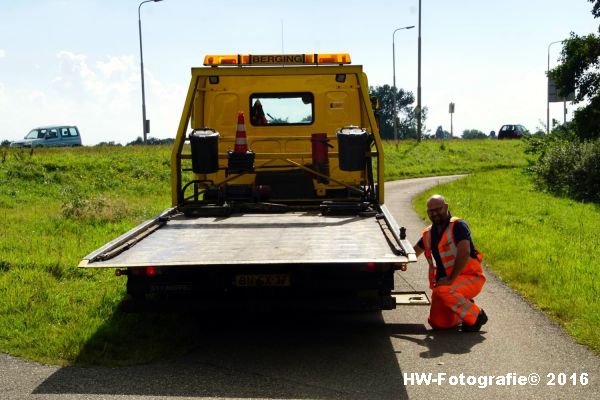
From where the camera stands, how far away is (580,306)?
24.4 ft

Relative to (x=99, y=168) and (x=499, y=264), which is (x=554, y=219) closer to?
(x=499, y=264)

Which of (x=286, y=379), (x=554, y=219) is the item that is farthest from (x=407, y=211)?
(x=286, y=379)

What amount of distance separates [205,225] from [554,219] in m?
10.1

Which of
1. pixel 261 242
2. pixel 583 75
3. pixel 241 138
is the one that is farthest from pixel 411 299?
pixel 583 75

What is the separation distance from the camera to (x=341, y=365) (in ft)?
18.9

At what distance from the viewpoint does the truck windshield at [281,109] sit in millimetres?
9570

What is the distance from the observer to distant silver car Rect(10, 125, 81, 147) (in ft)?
138

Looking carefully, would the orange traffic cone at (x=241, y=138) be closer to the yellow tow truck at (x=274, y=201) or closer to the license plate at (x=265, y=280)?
the yellow tow truck at (x=274, y=201)

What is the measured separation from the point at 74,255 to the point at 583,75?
1967 cm

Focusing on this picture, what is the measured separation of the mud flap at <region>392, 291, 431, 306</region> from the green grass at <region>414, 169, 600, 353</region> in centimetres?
128

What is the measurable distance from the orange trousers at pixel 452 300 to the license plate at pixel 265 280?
1705 mm

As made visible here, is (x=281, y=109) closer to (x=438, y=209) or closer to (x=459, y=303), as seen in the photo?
(x=438, y=209)

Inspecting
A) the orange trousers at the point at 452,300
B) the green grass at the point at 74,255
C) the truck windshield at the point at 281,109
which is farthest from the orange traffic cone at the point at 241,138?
the orange trousers at the point at 452,300

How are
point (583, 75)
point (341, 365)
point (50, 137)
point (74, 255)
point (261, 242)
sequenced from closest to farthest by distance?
point (341, 365)
point (261, 242)
point (74, 255)
point (583, 75)
point (50, 137)
